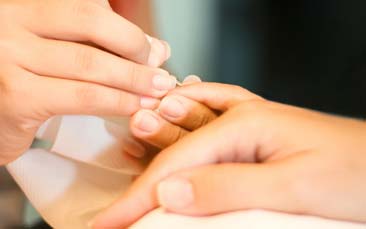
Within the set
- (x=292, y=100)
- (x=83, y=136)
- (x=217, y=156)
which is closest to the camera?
(x=217, y=156)

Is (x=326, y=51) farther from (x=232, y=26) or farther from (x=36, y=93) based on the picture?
(x=36, y=93)

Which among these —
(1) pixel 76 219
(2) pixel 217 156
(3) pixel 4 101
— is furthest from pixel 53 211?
(2) pixel 217 156

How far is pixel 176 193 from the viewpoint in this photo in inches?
13.1

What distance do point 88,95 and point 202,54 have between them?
0.30m

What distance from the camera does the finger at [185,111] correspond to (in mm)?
444

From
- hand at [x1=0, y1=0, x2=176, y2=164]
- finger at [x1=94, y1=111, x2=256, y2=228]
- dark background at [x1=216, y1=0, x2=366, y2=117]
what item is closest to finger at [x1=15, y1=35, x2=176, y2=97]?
hand at [x1=0, y1=0, x2=176, y2=164]

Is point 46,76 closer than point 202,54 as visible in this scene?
Yes

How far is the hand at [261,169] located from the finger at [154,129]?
0.07 metres

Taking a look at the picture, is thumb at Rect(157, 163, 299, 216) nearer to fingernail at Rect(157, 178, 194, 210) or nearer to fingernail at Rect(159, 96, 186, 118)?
fingernail at Rect(157, 178, 194, 210)

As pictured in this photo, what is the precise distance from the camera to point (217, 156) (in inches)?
14.0

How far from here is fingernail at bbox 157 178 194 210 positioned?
331 mm

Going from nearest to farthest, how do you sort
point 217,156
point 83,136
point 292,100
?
point 217,156
point 83,136
point 292,100

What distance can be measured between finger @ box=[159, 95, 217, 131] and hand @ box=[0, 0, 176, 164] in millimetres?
17

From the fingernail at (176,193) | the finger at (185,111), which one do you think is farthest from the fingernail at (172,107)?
the fingernail at (176,193)
